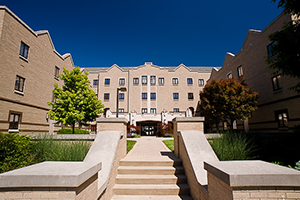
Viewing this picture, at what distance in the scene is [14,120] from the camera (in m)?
14.2

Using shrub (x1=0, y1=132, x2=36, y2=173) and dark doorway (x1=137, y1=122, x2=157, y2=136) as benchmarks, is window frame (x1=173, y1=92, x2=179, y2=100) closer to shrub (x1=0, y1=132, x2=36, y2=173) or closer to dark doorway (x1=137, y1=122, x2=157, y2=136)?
dark doorway (x1=137, y1=122, x2=157, y2=136)

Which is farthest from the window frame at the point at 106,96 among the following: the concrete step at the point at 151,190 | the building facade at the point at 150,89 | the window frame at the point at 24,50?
the concrete step at the point at 151,190

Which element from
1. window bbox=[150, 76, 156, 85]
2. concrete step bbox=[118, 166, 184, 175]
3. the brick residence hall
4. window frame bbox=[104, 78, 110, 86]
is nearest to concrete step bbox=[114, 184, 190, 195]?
concrete step bbox=[118, 166, 184, 175]

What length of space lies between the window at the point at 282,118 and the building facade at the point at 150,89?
64.5ft

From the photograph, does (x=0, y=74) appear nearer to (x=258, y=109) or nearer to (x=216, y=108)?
(x=216, y=108)

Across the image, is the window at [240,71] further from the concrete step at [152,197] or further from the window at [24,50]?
the window at [24,50]

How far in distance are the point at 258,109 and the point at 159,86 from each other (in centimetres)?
2145

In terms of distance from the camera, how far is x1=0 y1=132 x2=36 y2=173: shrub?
5.14 metres

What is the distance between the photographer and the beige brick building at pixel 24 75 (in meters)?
13.3

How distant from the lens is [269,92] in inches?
654

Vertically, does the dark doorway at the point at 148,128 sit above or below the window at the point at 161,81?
below

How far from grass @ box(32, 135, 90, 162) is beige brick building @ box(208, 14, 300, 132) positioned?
16.6 meters

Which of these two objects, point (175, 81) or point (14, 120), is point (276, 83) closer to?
point (175, 81)

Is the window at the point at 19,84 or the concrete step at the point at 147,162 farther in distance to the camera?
the window at the point at 19,84
